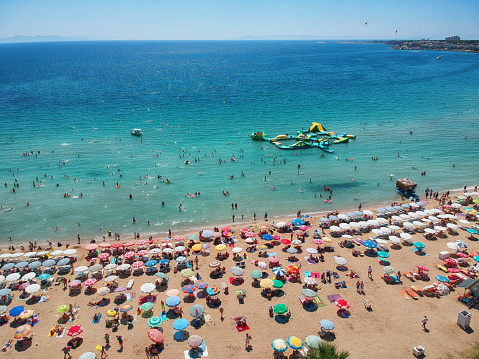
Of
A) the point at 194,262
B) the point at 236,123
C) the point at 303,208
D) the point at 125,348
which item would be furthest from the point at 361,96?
the point at 125,348

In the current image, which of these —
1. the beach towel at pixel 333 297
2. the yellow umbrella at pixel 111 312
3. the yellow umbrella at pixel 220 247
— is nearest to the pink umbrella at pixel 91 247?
the yellow umbrella at pixel 111 312

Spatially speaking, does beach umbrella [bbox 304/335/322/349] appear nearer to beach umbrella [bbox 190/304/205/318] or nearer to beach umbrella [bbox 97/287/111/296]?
beach umbrella [bbox 190/304/205/318]

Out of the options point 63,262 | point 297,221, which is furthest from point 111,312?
A: point 297,221

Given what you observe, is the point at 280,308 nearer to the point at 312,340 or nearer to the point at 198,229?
the point at 312,340

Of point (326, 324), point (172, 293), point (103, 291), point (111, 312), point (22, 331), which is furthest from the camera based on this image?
point (103, 291)

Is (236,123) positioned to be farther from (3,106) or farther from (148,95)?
(3,106)

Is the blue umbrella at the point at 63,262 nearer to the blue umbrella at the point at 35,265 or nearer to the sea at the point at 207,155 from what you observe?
the blue umbrella at the point at 35,265
